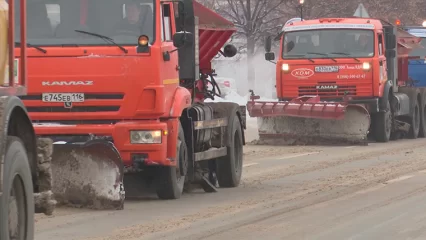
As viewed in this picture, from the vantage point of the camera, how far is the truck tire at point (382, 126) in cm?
2423

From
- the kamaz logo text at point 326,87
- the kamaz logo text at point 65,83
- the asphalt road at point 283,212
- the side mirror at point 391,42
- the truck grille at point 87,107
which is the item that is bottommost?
the asphalt road at point 283,212

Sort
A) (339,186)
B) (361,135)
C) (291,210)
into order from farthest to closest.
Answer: (361,135) < (339,186) < (291,210)

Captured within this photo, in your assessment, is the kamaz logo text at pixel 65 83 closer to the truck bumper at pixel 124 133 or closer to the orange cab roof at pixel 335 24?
the truck bumper at pixel 124 133

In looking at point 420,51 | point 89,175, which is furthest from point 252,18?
point 89,175

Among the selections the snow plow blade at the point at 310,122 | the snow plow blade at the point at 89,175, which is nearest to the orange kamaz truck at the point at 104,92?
the snow plow blade at the point at 89,175

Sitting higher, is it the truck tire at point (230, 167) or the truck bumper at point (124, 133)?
the truck bumper at point (124, 133)

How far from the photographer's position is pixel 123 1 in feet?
39.2

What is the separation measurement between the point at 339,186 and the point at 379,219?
3.48 meters

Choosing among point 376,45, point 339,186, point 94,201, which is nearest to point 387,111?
point 376,45

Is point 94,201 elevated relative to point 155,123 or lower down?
lower down

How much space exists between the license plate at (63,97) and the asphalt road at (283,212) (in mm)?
1206

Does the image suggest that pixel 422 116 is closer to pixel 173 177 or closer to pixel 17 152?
pixel 173 177

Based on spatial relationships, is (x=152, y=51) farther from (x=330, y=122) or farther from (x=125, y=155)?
(x=330, y=122)

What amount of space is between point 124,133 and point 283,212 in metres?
1.89
